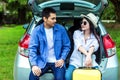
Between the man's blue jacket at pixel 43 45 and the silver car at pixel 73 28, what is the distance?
275 millimetres

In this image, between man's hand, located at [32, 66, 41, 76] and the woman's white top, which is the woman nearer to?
the woman's white top

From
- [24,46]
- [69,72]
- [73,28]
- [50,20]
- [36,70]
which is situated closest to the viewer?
[36,70]

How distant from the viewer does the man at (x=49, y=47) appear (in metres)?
5.89

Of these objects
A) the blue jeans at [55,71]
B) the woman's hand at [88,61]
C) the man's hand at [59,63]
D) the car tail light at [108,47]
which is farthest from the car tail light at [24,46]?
the car tail light at [108,47]

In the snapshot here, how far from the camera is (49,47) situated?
5953mm

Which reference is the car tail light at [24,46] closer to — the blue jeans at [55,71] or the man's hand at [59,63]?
the blue jeans at [55,71]

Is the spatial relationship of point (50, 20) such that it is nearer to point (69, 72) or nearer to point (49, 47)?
point (49, 47)

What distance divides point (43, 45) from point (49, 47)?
91 millimetres

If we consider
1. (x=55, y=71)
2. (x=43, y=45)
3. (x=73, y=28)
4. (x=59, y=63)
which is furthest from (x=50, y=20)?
(x=73, y=28)

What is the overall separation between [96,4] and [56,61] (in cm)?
161

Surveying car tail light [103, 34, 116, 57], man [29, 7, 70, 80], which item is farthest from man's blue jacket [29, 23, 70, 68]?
car tail light [103, 34, 116, 57]

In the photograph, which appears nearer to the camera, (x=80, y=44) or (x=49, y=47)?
(x=49, y=47)

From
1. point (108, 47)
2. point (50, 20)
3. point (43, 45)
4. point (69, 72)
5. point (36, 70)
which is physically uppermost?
point (50, 20)

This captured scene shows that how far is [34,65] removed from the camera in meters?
5.79
